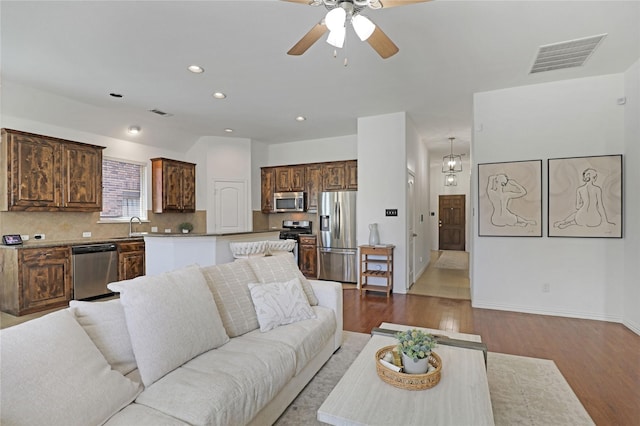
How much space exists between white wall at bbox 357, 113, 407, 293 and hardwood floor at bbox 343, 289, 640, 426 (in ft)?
3.18

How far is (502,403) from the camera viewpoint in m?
2.15

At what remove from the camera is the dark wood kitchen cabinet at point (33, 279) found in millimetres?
4035

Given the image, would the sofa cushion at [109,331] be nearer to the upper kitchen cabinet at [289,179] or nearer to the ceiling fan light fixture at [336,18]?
the ceiling fan light fixture at [336,18]

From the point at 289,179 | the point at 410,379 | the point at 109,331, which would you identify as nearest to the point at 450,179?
the point at 289,179

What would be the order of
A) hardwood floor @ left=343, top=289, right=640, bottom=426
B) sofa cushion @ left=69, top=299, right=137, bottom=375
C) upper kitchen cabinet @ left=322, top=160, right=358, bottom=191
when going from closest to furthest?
sofa cushion @ left=69, top=299, right=137, bottom=375
hardwood floor @ left=343, top=289, right=640, bottom=426
upper kitchen cabinet @ left=322, top=160, right=358, bottom=191

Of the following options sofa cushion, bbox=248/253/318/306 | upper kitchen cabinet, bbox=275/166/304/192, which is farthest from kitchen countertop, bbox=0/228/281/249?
upper kitchen cabinet, bbox=275/166/304/192

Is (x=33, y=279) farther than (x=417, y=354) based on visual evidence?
Yes

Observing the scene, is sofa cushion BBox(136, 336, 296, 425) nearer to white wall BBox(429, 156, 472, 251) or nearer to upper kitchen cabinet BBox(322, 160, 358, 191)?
upper kitchen cabinet BBox(322, 160, 358, 191)

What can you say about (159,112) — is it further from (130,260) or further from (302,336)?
(302,336)

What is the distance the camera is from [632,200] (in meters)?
3.54

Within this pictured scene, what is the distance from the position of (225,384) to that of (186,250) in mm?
2755

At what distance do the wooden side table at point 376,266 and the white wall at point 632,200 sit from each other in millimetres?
2818

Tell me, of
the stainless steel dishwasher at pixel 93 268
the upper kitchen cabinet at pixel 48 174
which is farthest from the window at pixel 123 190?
the stainless steel dishwasher at pixel 93 268

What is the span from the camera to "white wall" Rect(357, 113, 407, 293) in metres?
5.13
